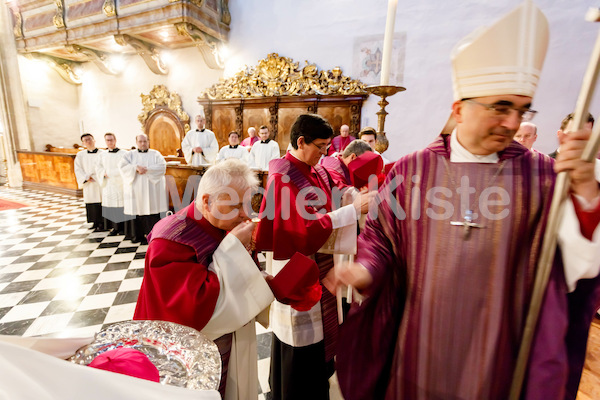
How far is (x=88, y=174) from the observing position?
20.8ft

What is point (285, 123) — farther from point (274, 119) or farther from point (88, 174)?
point (88, 174)

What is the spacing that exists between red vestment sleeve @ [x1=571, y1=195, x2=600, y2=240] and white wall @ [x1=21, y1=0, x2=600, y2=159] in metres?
6.77

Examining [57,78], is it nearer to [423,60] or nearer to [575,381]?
[423,60]

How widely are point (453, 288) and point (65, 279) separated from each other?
479cm

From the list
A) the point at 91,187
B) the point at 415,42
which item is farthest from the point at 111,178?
the point at 415,42

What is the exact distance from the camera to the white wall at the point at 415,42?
591cm

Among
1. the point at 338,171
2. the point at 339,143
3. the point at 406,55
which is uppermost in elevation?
the point at 406,55

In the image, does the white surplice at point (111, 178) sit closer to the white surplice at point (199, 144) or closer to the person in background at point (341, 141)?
the white surplice at point (199, 144)

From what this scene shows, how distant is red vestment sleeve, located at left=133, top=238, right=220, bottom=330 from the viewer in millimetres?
1146

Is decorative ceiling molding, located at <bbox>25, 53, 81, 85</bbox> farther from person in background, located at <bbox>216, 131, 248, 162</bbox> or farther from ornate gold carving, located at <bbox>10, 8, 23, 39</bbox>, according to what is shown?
person in background, located at <bbox>216, 131, 248, 162</bbox>

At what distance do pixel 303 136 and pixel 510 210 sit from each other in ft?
4.03

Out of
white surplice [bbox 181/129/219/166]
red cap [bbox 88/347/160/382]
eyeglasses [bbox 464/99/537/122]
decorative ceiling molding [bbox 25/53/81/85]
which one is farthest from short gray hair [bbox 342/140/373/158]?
decorative ceiling molding [bbox 25/53/81/85]

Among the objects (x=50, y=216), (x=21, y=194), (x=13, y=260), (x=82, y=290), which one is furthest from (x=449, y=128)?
(x=21, y=194)

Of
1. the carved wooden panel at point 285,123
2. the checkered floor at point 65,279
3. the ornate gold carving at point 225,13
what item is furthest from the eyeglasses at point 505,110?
the ornate gold carving at point 225,13
